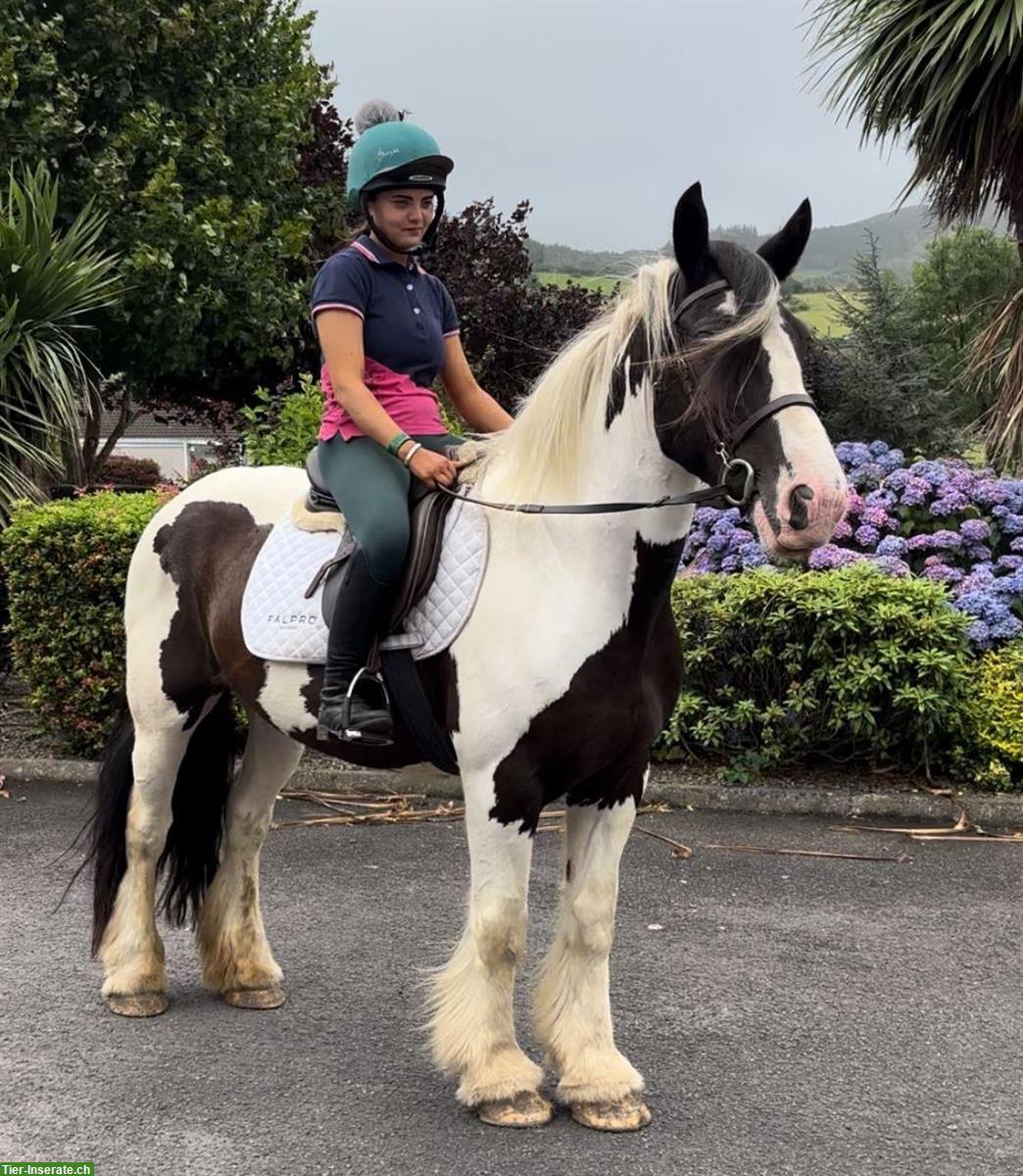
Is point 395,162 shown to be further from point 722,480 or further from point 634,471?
point 722,480

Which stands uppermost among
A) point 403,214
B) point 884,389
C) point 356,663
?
point 884,389

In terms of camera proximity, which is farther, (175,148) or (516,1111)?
(175,148)

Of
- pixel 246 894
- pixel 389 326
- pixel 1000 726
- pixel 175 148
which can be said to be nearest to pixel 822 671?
pixel 1000 726

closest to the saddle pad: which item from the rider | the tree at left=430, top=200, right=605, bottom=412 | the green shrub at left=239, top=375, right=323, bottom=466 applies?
the rider

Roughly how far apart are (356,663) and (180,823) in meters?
1.31

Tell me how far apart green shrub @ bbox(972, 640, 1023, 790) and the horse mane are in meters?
4.15

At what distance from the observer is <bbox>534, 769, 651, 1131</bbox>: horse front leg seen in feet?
9.88

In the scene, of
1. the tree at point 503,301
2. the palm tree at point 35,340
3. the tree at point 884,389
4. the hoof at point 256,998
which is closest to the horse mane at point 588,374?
the hoof at point 256,998

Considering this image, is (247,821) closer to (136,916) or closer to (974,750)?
(136,916)

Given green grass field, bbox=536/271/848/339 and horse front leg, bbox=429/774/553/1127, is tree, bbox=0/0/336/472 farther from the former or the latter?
horse front leg, bbox=429/774/553/1127

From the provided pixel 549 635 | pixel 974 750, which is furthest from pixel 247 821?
pixel 974 750

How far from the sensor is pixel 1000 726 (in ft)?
19.8

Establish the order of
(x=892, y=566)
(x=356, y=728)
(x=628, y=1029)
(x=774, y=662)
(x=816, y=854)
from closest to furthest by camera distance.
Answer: (x=356, y=728), (x=628, y=1029), (x=816, y=854), (x=774, y=662), (x=892, y=566)

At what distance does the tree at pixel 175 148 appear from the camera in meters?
9.31
